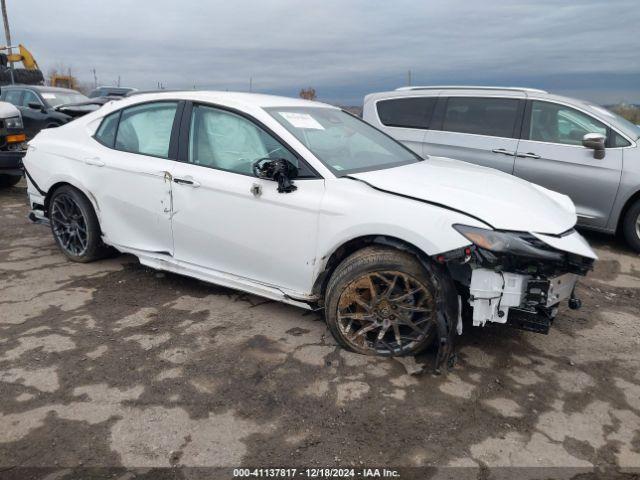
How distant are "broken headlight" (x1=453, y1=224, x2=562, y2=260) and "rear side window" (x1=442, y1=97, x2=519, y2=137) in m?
3.82

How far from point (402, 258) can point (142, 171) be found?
222 centimetres

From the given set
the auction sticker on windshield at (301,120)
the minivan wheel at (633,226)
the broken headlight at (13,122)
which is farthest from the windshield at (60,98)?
the minivan wheel at (633,226)

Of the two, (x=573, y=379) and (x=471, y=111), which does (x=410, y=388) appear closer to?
(x=573, y=379)

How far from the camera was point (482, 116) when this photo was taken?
6457 mm

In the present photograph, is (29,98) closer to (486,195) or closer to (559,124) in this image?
(559,124)

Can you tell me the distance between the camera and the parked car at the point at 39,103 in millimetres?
10633

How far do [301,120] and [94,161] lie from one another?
1900 millimetres

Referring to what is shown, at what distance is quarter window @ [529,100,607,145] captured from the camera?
584 cm

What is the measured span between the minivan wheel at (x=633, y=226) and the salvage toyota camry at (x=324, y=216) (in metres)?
2.75

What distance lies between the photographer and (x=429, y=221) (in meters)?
2.93

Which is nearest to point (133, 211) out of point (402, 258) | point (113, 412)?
point (113, 412)

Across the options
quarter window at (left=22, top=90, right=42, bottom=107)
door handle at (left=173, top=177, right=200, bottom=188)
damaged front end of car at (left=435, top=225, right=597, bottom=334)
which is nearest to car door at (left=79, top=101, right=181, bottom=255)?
door handle at (left=173, top=177, right=200, bottom=188)

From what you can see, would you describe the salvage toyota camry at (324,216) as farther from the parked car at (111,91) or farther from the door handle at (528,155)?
the parked car at (111,91)

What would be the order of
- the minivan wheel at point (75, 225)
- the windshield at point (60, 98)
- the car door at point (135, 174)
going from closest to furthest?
the car door at point (135, 174) < the minivan wheel at point (75, 225) < the windshield at point (60, 98)
